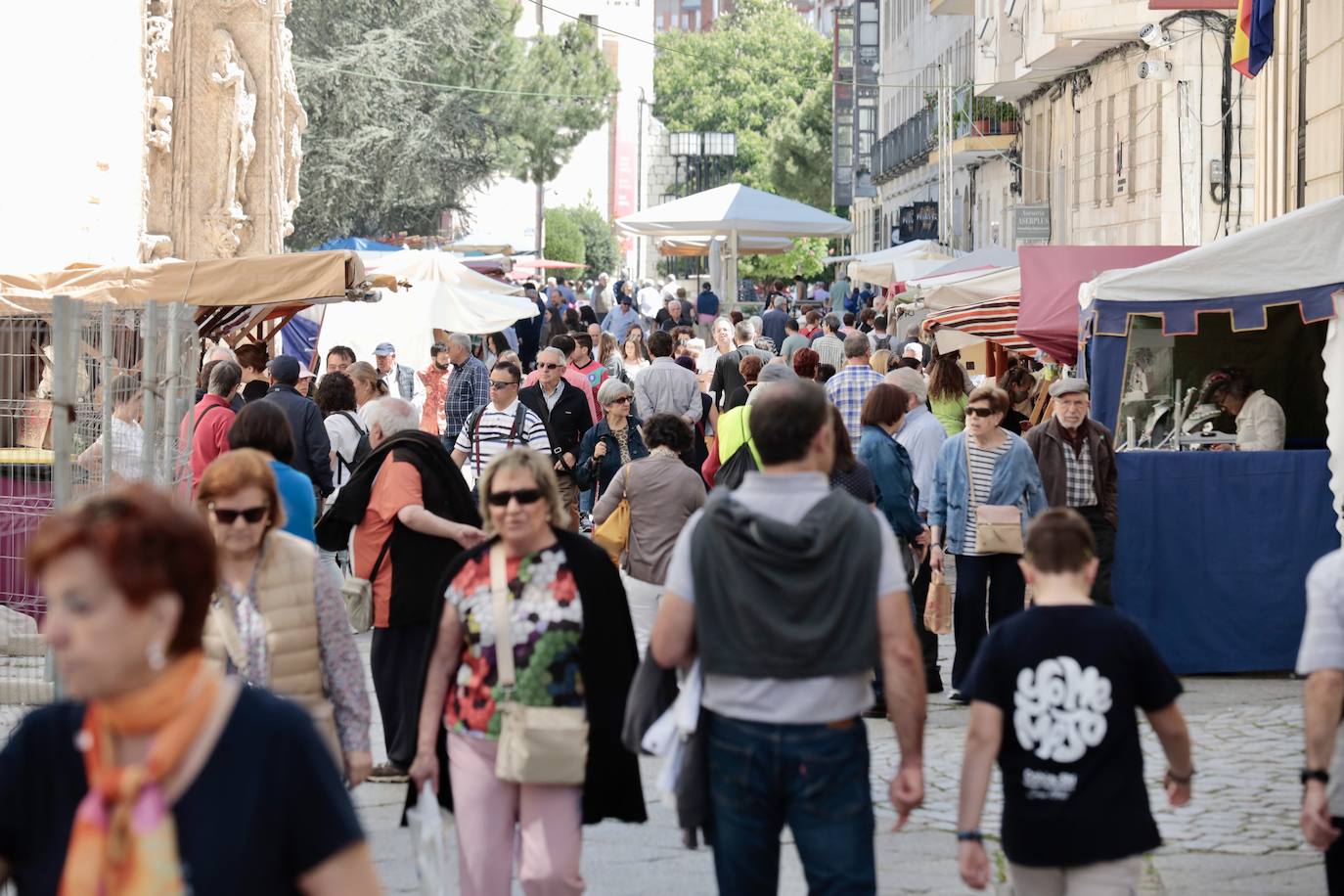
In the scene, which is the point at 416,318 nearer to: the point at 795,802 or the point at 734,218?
the point at 734,218

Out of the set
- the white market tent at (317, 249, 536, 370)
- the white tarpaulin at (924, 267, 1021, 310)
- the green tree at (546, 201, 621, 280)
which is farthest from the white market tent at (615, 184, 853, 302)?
the green tree at (546, 201, 621, 280)

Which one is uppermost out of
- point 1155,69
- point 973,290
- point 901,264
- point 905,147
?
point 905,147

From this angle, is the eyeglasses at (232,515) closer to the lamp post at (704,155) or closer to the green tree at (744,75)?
the green tree at (744,75)

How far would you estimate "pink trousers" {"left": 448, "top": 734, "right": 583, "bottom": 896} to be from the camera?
5.10m

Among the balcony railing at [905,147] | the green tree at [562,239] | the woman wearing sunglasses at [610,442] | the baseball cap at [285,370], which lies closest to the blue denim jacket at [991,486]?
the woman wearing sunglasses at [610,442]

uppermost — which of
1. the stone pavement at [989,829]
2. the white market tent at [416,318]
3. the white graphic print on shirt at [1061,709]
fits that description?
the white market tent at [416,318]

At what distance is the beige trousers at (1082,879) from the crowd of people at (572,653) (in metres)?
Answer: 0.01

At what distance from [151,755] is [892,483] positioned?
23.1 feet

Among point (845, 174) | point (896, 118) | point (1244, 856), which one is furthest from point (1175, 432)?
point (845, 174)

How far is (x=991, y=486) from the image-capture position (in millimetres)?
9398

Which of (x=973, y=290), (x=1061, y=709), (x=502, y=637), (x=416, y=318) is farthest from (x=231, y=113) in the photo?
(x=1061, y=709)

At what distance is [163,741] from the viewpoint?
103 inches

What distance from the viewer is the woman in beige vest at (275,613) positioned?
5094 millimetres

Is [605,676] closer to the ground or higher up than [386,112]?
closer to the ground
